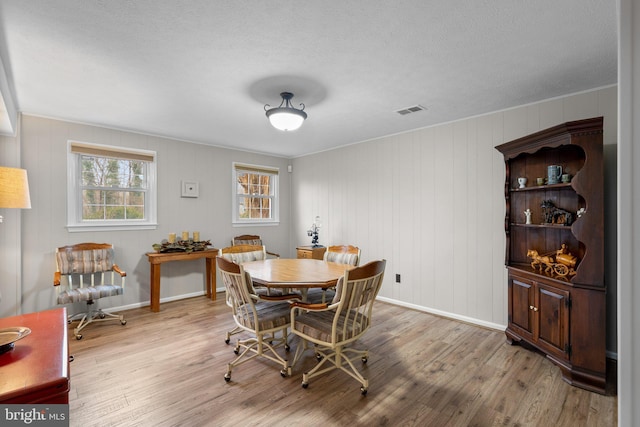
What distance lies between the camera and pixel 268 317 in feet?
8.08

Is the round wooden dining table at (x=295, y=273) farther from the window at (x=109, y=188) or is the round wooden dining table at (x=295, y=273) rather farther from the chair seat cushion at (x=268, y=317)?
the window at (x=109, y=188)

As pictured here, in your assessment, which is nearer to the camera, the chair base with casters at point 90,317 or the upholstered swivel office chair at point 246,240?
the chair base with casters at point 90,317

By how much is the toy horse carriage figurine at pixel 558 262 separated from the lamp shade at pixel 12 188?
14.1 feet

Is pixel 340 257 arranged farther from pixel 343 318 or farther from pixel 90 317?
pixel 90 317

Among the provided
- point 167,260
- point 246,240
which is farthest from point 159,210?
point 246,240

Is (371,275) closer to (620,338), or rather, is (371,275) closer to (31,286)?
(620,338)

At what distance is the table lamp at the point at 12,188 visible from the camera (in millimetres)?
2213

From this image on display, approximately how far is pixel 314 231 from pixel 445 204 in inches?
93.4

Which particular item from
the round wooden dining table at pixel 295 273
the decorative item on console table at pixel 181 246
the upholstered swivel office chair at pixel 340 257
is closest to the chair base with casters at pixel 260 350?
the round wooden dining table at pixel 295 273

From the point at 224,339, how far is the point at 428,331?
2242 millimetres

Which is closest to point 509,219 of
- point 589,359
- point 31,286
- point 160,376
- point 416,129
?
point 589,359

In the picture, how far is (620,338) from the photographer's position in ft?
2.43

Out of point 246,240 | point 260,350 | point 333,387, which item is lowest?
point 333,387

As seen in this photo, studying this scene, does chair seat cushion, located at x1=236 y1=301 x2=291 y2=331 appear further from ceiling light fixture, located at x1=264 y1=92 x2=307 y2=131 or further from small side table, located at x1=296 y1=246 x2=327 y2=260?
small side table, located at x1=296 y1=246 x2=327 y2=260
